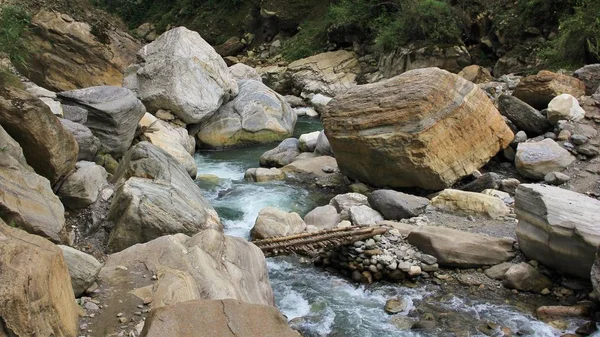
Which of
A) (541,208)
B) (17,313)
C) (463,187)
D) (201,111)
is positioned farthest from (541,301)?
(201,111)

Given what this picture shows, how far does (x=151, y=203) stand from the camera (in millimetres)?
7797

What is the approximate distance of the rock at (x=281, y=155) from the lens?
13539mm

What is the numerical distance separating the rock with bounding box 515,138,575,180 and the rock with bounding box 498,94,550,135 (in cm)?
87

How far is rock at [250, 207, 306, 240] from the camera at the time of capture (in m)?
8.97

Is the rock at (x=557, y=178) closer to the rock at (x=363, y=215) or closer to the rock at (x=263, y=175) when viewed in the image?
the rock at (x=363, y=215)

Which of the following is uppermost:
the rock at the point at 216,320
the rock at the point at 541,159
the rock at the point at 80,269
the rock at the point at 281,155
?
the rock at the point at 216,320

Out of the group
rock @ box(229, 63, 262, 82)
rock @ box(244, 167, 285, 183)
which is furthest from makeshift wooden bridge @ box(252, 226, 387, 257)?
rock @ box(229, 63, 262, 82)

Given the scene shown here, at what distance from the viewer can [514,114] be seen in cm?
1173

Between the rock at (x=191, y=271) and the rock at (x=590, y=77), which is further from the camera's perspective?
the rock at (x=590, y=77)

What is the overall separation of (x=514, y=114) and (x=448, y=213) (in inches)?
142

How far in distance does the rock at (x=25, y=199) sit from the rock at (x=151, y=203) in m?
0.82

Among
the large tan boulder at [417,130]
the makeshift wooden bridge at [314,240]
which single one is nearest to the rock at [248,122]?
the large tan boulder at [417,130]

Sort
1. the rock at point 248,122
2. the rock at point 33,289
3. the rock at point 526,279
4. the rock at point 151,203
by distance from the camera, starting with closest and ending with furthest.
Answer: the rock at point 33,289, the rock at point 526,279, the rock at point 151,203, the rock at point 248,122

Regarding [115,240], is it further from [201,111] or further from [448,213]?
[201,111]
